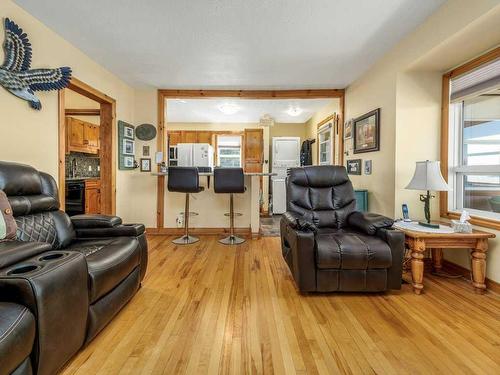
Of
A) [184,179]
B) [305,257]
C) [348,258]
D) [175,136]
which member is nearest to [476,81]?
[348,258]

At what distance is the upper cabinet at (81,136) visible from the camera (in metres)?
4.35

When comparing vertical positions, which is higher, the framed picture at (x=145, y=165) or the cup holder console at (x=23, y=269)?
the framed picture at (x=145, y=165)

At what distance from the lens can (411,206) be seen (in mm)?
2816

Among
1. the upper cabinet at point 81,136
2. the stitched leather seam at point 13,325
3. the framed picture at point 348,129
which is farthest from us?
the upper cabinet at point 81,136

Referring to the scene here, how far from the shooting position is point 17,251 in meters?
1.21

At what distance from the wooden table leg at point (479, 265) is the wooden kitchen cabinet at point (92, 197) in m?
4.97

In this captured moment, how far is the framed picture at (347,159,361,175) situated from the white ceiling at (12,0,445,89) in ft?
3.90

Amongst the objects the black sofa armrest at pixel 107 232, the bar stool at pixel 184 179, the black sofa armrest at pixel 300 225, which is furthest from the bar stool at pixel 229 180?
the black sofa armrest at pixel 107 232

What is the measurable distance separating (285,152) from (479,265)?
453 centimetres

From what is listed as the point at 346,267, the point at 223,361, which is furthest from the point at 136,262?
the point at 346,267

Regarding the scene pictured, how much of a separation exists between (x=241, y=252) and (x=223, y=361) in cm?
192

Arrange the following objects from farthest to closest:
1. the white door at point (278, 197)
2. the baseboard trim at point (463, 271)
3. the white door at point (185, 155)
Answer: the white door at point (278, 197) < the white door at point (185, 155) < the baseboard trim at point (463, 271)

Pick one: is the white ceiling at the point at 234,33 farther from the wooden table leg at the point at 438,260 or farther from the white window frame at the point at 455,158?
the wooden table leg at the point at 438,260

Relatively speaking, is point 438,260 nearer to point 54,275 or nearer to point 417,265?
point 417,265
